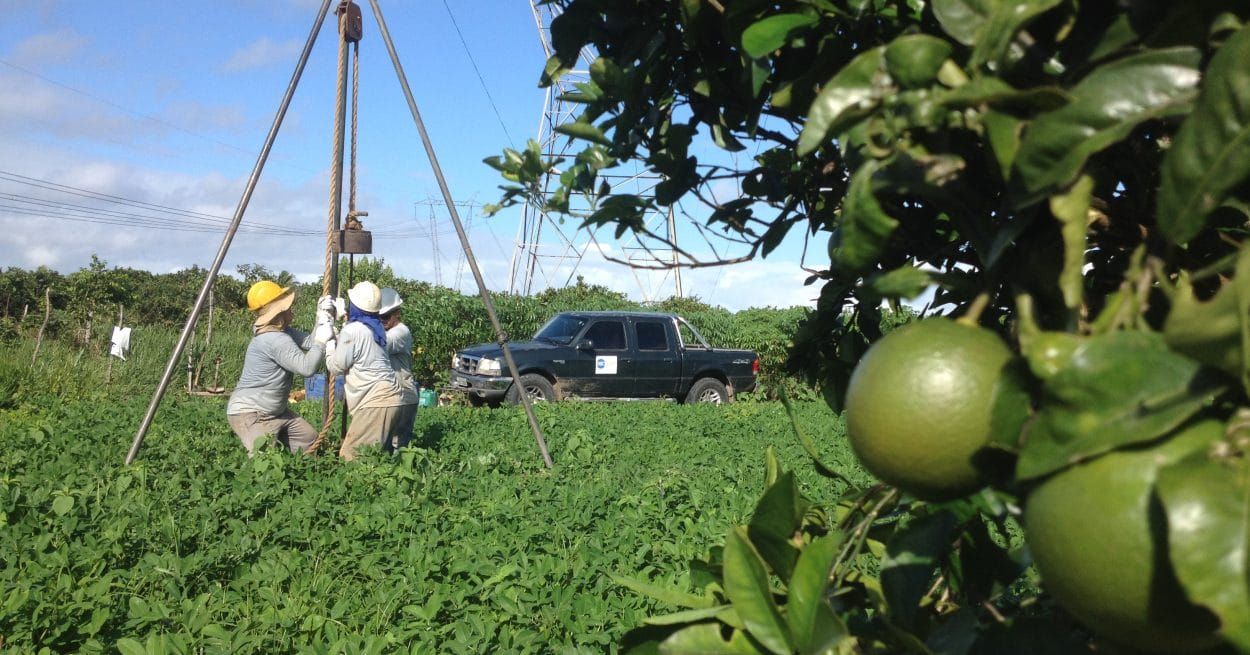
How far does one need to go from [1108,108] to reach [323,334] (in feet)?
22.5

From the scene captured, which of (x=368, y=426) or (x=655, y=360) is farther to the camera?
(x=655, y=360)

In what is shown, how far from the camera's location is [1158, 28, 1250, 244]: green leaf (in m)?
0.68

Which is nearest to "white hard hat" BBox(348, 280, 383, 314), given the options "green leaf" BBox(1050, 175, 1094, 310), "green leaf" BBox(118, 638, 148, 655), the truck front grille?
"green leaf" BBox(118, 638, 148, 655)

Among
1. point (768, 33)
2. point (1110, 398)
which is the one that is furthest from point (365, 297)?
point (1110, 398)

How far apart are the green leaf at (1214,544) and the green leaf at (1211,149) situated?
20cm

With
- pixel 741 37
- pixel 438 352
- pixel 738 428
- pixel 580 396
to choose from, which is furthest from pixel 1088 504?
pixel 438 352

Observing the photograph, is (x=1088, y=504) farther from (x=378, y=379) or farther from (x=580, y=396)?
(x=580, y=396)

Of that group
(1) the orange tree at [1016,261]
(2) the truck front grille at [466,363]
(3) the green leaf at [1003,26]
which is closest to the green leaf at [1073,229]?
(1) the orange tree at [1016,261]

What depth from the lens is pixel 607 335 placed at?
48.3 feet

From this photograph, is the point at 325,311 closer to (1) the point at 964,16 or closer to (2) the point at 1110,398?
(1) the point at 964,16

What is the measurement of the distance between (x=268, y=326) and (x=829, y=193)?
19.9ft

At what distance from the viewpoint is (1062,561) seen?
2.35 feet

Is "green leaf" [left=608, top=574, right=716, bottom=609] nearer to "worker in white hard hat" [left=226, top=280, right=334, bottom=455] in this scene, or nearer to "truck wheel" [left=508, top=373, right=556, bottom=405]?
"worker in white hard hat" [left=226, top=280, right=334, bottom=455]

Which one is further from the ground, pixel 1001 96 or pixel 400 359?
pixel 1001 96
